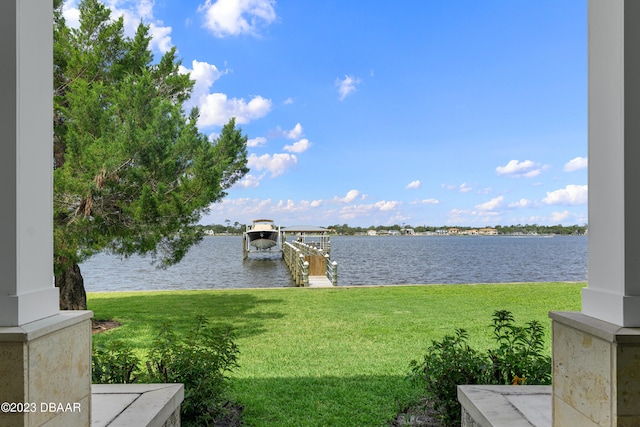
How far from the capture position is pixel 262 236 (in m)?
35.5

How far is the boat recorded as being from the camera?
35219mm

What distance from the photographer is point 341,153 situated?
29688 millimetres

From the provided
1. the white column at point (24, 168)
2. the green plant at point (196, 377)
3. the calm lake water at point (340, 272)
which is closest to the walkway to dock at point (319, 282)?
the calm lake water at point (340, 272)

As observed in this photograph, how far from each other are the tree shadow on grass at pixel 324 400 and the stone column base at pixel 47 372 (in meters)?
1.77

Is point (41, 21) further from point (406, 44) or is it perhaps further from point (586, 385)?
point (406, 44)

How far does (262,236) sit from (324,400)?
107 ft

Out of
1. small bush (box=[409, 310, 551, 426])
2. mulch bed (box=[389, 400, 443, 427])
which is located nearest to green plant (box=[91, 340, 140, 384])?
mulch bed (box=[389, 400, 443, 427])

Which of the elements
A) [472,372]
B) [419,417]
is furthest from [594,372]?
Result: [419,417]

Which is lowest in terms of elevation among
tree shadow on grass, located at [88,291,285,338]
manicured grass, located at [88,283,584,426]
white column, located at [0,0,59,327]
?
tree shadow on grass, located at [88,291,285,338]

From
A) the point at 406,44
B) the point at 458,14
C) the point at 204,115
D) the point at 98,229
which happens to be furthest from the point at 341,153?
the point at 98,229

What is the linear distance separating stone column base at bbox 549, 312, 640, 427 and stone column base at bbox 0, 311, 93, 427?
180 centimetres

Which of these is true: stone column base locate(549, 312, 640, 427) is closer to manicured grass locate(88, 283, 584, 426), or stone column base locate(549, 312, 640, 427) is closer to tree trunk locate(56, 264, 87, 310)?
manicured grass locate(88, 283, 584, 426)

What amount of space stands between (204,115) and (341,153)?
74.4 feet

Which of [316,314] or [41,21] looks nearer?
[41,21]
